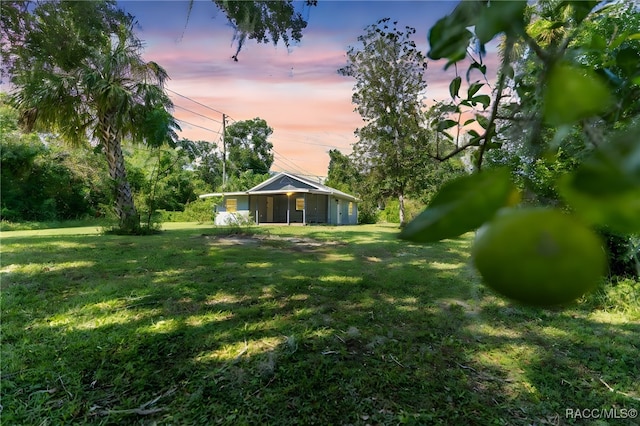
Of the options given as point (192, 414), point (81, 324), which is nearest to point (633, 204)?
point (192, 414)

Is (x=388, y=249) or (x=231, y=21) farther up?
(x=231, y=21)

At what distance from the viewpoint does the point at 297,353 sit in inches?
87.0

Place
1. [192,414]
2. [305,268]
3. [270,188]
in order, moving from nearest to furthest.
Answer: [192,414] < [305,268] < [270,188]

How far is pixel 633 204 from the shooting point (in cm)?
14

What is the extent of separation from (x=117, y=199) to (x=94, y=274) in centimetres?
463

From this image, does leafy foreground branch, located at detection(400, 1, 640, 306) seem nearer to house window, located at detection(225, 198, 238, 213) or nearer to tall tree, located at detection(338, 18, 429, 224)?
tall tree, located at detection(338, 18, 429, 224)

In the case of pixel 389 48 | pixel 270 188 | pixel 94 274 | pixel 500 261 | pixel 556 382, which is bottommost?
pixel 556 382

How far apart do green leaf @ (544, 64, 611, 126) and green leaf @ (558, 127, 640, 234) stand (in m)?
0.03

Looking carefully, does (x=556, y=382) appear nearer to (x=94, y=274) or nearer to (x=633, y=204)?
(x=633, y=204)

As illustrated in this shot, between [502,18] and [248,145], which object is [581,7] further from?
[248,145]

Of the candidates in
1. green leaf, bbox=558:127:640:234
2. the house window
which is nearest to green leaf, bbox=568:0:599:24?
green leaf, bbox=558:127:640:234

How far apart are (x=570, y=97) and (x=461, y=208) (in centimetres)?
9

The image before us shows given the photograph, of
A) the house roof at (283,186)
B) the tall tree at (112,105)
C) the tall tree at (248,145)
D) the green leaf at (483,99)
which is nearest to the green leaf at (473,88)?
the green leaf at (483,99)

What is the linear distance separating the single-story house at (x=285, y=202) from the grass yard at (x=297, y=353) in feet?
43.4
